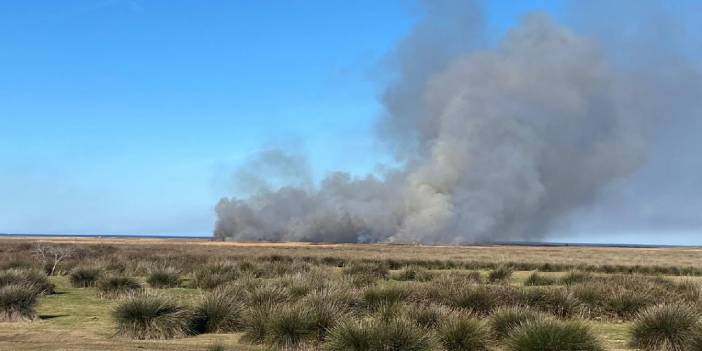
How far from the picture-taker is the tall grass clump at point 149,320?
48.5 ft

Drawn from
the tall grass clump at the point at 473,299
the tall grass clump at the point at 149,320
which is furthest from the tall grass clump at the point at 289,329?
the tall grass clump at the point at 473,299

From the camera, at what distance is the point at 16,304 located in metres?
17.9

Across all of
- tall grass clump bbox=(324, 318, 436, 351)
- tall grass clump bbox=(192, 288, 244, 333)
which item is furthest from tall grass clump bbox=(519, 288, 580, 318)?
tall grass clump bbox=(192, 288, 244, 333)

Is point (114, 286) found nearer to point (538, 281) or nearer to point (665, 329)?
point (665, 329)

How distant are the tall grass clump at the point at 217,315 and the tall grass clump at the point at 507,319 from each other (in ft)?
19.6

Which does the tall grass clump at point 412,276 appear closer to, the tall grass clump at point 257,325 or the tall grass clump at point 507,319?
the tall grass clump at point 507,319

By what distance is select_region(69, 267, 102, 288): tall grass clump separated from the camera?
2836 centimetres

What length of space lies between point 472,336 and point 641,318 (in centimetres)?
451

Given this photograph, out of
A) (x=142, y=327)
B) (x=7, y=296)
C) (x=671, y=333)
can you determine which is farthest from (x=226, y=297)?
(x=671, y=333)

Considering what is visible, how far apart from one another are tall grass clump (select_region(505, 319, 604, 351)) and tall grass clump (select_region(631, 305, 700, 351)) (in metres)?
2.13

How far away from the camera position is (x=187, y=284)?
2878 centimetres

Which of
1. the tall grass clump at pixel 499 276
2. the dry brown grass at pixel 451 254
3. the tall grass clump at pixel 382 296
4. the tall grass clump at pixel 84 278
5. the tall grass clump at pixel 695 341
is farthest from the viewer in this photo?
the dry brown grass at pixel 451 254

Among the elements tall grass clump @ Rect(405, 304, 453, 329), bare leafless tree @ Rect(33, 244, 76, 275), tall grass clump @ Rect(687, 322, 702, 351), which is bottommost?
tall grass clump @ Rect(687, 322, 702, 351)

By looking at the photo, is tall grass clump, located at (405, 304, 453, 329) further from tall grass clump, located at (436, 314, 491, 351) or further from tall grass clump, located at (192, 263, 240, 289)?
tall grass clump, located at (192, 263, 240, 289)
